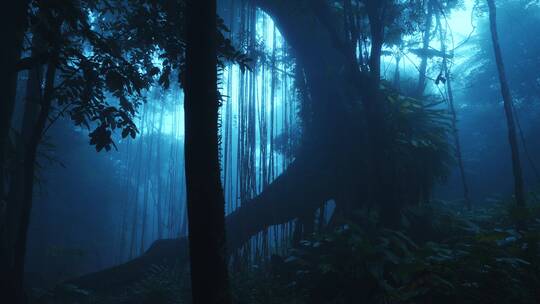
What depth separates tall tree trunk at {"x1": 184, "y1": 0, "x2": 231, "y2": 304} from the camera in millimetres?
1565

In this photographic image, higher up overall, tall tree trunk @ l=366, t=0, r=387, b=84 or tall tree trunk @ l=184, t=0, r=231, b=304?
tall tree trunk @ l=366, t=0, r=387, b=84

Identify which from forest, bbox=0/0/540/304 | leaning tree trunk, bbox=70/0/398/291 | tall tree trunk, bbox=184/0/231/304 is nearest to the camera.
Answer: tall tree trunk, bbox=184/0/231/304

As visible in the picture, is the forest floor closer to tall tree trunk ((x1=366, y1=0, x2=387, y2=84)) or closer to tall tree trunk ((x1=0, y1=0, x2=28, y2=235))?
tall tree trunk ((x1=366, y1=0, x2=387, y2=84))

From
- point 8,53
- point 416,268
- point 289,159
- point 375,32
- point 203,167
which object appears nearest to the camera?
point 203,167

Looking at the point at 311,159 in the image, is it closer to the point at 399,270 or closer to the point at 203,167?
the point at 399,270

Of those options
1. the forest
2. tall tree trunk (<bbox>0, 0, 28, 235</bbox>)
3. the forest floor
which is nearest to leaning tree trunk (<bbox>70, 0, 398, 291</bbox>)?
the forest

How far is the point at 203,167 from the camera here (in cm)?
162

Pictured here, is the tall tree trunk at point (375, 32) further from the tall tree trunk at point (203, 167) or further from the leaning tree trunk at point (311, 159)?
the tall tree trunk at point (203, 167)

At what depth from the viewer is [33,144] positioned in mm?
2941

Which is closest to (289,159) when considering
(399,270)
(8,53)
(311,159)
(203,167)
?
(311,159)

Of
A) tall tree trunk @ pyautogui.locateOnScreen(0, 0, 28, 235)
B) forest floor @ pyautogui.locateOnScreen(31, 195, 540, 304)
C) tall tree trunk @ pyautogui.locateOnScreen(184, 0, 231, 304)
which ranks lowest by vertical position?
forest floor @ pyautogui.locateOnScreen(31, 195, 540, 304)

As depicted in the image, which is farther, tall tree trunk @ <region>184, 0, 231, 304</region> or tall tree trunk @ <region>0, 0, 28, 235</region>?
tall tree trunk @ <region>0, 0, 28, 235</region>

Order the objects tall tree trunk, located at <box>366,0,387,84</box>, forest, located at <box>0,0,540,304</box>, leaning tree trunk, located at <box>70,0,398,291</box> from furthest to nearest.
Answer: leaning tree trunk, located at <box>70,0,398,291</box> → tall tree trunk, located at <box>366,0,387,84</box> → forest, located at <box>0,0,540,304</box>

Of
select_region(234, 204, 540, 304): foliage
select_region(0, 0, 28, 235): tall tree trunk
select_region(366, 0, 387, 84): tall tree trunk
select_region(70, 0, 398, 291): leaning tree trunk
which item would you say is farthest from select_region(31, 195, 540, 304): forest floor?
select_region(0, 0, 28, 235): tall tree trunk
